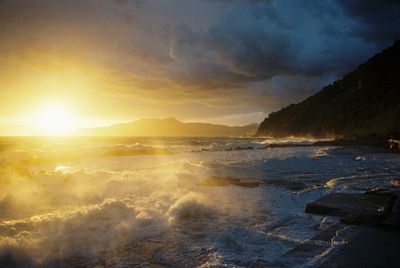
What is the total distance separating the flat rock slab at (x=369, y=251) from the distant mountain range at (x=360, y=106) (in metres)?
73.0

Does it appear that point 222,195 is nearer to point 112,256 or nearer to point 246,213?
point 246,213

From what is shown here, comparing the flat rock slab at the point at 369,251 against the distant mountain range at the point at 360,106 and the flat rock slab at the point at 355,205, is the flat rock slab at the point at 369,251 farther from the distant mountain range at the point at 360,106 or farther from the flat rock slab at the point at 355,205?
the distant mountain range at the point at 360,106

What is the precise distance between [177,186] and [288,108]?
177m

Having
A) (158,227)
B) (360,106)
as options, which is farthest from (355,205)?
(360,106)

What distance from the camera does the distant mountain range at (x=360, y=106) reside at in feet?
288

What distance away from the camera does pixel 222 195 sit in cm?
1285

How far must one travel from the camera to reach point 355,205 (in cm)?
962

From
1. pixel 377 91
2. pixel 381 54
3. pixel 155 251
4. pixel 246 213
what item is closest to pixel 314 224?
pixel 246 213

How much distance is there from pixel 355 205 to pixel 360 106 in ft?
343

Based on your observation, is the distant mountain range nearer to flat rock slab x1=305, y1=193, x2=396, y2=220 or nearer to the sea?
flat rock slab x1=305, y1=193, x2=396, y2=220

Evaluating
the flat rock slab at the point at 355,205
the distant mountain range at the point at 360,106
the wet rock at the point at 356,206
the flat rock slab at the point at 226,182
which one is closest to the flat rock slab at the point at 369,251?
the wet rock at the point at 356,206

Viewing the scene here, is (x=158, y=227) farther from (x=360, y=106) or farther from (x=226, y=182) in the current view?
(x=360, y=106)

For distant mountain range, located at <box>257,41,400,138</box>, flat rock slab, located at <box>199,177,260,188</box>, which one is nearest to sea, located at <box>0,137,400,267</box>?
flat rock slab, located at <box>199,177,260,188</box>

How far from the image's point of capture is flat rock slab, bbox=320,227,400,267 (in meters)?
5.42
